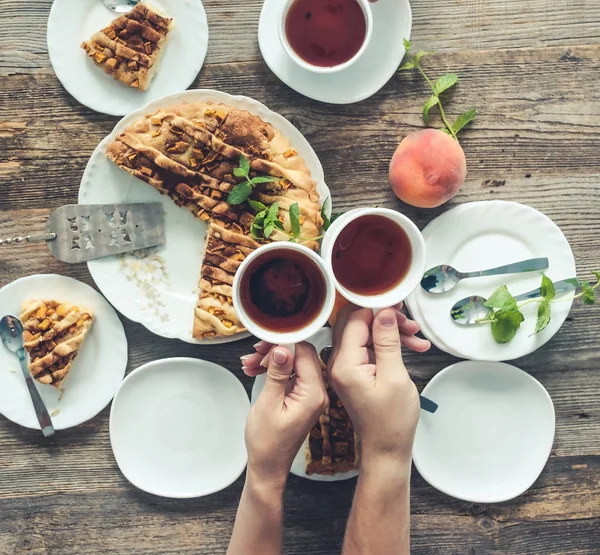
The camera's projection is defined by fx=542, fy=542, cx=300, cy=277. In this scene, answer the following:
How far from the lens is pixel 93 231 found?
1597mm

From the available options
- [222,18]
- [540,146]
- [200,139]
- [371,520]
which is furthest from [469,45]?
[371,520]

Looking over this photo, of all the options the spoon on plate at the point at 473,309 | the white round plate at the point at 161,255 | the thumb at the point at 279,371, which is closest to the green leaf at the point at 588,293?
the spoon on plate at the point at 473,309

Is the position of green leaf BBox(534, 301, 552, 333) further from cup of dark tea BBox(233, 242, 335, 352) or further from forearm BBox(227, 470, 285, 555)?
forearm BBox(227, 470, 285, 555)

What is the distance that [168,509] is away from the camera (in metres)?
1.76

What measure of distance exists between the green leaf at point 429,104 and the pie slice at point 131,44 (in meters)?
0.80

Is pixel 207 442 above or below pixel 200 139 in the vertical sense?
below

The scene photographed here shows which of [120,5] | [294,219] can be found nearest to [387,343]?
[294,219]

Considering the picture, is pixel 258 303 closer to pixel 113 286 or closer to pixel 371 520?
pixel 113 286

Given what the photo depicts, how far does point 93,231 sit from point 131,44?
553mm

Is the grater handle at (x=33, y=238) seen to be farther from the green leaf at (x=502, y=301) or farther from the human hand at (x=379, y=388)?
the green leaf at (x=502, y=301)

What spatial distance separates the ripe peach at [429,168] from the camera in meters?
1.53

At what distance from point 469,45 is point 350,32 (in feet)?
1.37

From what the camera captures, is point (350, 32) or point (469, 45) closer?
point (350, 32)

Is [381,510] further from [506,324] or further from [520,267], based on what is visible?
[520,267]
